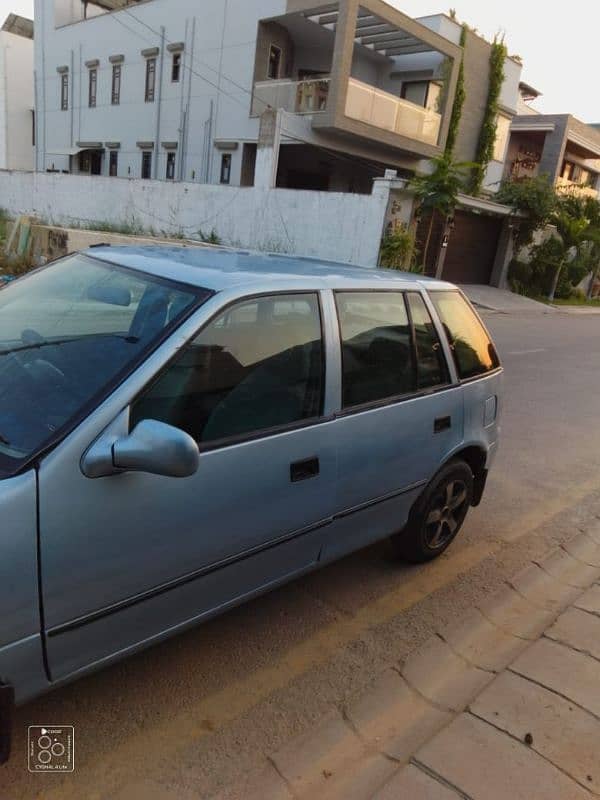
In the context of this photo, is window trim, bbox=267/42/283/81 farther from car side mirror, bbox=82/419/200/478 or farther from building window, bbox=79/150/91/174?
car side mirror, bbox=82/419/200/478

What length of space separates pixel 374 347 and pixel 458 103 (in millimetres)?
23629

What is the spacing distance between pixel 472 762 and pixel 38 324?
7.99 feet

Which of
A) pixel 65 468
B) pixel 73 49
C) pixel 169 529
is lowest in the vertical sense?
pixel 169 529

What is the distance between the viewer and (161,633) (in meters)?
2.21

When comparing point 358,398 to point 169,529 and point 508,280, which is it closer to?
point 169,529

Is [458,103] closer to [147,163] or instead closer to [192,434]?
[147,163]

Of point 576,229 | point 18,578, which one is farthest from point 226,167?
point 18,578

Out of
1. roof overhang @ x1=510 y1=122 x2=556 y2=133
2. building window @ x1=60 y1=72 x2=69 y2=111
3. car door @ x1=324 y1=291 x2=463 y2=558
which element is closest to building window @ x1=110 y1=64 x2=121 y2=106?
building window @ x1=60 y1=72 x2=69 y2=111

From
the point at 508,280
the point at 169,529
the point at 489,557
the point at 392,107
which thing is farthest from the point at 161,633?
the point at 508,280

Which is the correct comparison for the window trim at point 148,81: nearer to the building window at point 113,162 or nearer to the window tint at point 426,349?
the building window at point 113,162

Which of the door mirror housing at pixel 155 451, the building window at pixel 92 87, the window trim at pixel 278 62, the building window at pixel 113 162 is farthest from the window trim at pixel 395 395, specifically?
the building window at pixel 92 87

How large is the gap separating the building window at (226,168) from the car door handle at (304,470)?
22135mm

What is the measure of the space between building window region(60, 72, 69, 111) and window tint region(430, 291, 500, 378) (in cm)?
3243

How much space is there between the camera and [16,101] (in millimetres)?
34906
